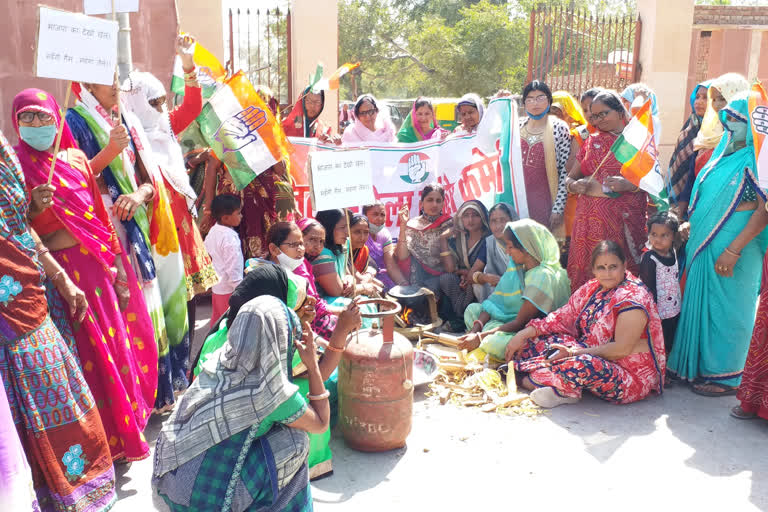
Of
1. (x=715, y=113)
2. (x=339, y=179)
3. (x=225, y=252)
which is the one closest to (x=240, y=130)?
(x=225, y=252)

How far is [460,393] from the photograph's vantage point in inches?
164

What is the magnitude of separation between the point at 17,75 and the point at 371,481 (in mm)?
3129

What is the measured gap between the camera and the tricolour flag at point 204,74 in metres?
4.36

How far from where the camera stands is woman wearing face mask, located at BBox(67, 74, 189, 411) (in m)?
3.31

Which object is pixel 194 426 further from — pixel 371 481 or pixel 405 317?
pixel 405 317

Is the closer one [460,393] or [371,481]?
[371,481]

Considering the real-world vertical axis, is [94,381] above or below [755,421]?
above

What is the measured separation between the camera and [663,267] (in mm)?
4402

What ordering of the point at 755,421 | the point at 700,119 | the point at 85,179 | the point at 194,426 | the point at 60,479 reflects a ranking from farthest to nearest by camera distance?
the point at 700,119, the point at 755,421, the point at 85,179, the point at 60,479, the point at 194,426

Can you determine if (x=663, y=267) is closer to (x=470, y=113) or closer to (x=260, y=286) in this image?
(x=470, y=113)

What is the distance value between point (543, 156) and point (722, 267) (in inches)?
70.9

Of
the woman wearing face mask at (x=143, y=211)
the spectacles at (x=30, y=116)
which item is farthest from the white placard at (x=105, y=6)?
the spectacles at (x=30, y=116)

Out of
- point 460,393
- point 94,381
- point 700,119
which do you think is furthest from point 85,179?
point 700,119

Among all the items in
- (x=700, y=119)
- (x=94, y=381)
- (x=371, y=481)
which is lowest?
(x=371, y=481)
